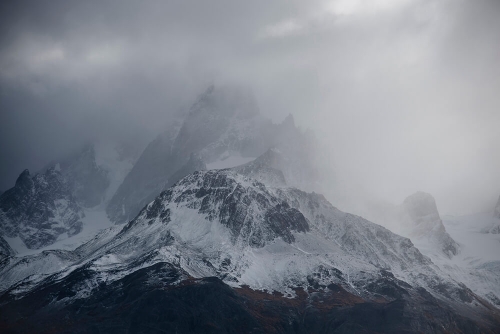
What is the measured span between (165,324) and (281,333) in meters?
47.6

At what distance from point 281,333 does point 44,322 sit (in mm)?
95107

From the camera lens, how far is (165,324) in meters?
189

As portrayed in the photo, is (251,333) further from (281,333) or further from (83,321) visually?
(83,321)

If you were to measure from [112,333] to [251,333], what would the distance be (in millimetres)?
53784

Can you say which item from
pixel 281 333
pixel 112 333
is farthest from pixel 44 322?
pixel 281 333

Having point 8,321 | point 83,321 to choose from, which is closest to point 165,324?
point 83,321

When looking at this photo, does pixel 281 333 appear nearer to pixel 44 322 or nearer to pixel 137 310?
pixel 137 310

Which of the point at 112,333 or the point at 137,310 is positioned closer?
the point at 112,333

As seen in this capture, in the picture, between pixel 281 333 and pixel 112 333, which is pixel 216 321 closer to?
pixel 281 333

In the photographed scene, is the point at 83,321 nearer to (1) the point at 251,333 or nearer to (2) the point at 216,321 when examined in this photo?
(2) the point at 216,321

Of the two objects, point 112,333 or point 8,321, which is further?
point 8,321

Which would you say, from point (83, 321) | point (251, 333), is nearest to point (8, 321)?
point (83, 321)

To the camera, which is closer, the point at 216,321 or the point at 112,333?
the point at 112,333

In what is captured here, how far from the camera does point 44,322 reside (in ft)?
630
